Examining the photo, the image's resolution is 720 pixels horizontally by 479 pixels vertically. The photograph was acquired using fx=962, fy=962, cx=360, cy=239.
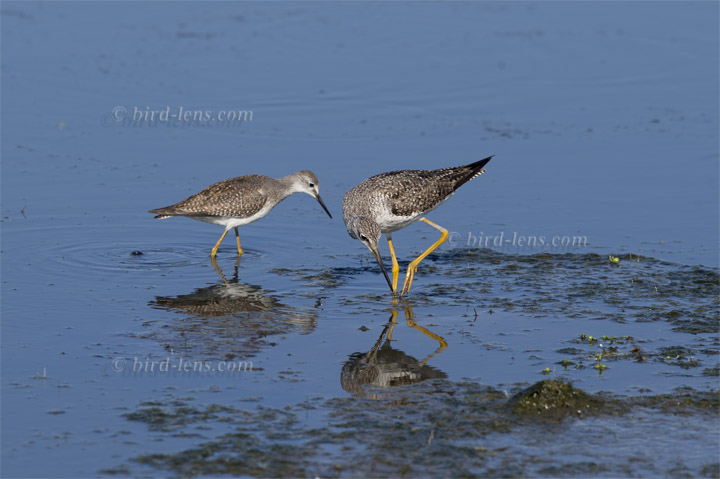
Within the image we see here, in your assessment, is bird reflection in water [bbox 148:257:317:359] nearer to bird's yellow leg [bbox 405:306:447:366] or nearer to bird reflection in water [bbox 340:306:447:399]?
bird reflection in water [bbox 340:306:447:399]

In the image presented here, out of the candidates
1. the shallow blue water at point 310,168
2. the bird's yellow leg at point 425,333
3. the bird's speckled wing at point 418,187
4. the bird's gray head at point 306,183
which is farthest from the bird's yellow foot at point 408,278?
the bird's gray head at point 306,183

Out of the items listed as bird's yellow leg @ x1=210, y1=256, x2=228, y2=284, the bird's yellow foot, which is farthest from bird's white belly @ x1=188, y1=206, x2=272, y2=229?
the bird's yellow foot

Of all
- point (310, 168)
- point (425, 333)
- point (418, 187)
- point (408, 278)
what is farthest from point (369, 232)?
point (310, 168)

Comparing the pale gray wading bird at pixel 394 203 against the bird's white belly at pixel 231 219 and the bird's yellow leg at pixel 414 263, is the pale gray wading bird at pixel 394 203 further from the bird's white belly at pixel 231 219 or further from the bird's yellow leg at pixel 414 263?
the bird's white belly at pixel 231 219

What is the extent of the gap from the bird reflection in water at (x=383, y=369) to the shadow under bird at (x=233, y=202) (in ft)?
13.6

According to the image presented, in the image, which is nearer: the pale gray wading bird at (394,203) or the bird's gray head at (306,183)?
the pale gray wading bird at (394,203)

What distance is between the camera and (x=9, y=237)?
1336 centimetres

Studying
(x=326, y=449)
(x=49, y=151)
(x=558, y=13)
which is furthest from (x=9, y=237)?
(x=558, y=13)

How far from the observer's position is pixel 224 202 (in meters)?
13.5

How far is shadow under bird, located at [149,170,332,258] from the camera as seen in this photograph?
1342cm

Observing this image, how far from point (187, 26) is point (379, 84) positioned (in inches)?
252

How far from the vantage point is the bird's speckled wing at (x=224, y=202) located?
1341 cm

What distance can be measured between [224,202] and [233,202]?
0.13 metres

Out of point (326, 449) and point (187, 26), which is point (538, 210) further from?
point (187, 26)
